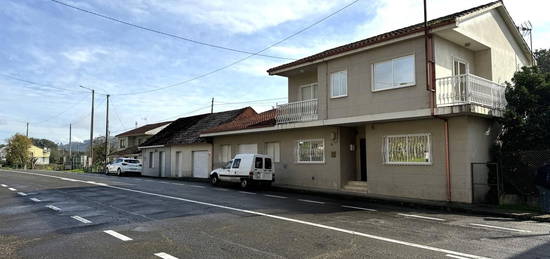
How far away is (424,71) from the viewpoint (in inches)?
607

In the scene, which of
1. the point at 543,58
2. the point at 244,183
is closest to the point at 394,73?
the point at 244,183

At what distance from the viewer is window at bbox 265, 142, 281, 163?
22812 millimetres

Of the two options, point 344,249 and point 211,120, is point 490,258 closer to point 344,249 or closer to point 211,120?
point 344,249

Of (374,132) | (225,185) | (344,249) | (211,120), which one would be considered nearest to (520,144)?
(374,132)

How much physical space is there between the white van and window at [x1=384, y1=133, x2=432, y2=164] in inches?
238

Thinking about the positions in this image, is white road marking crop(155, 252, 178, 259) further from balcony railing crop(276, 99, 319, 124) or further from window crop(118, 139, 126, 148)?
window crop(118, 139, 126, 148)

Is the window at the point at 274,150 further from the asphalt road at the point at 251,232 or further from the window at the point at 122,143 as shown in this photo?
the window at the point at 122,143

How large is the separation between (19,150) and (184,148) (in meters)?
57.4

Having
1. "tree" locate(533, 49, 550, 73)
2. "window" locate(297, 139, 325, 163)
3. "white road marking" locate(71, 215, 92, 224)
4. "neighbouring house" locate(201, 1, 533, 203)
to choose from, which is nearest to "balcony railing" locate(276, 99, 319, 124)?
"neighbouring house" locate(201, 1, 533, 203)

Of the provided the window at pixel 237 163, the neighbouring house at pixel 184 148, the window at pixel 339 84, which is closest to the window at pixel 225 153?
the neighbouring house at pixel 184 148

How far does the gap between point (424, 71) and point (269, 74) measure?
9152 millimetres

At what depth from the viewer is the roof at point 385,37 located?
15.2 metres

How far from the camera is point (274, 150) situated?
23.1m

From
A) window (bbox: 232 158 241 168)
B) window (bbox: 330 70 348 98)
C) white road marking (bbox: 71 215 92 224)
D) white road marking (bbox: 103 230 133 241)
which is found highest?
window (bbox: 330 70 348 98)
